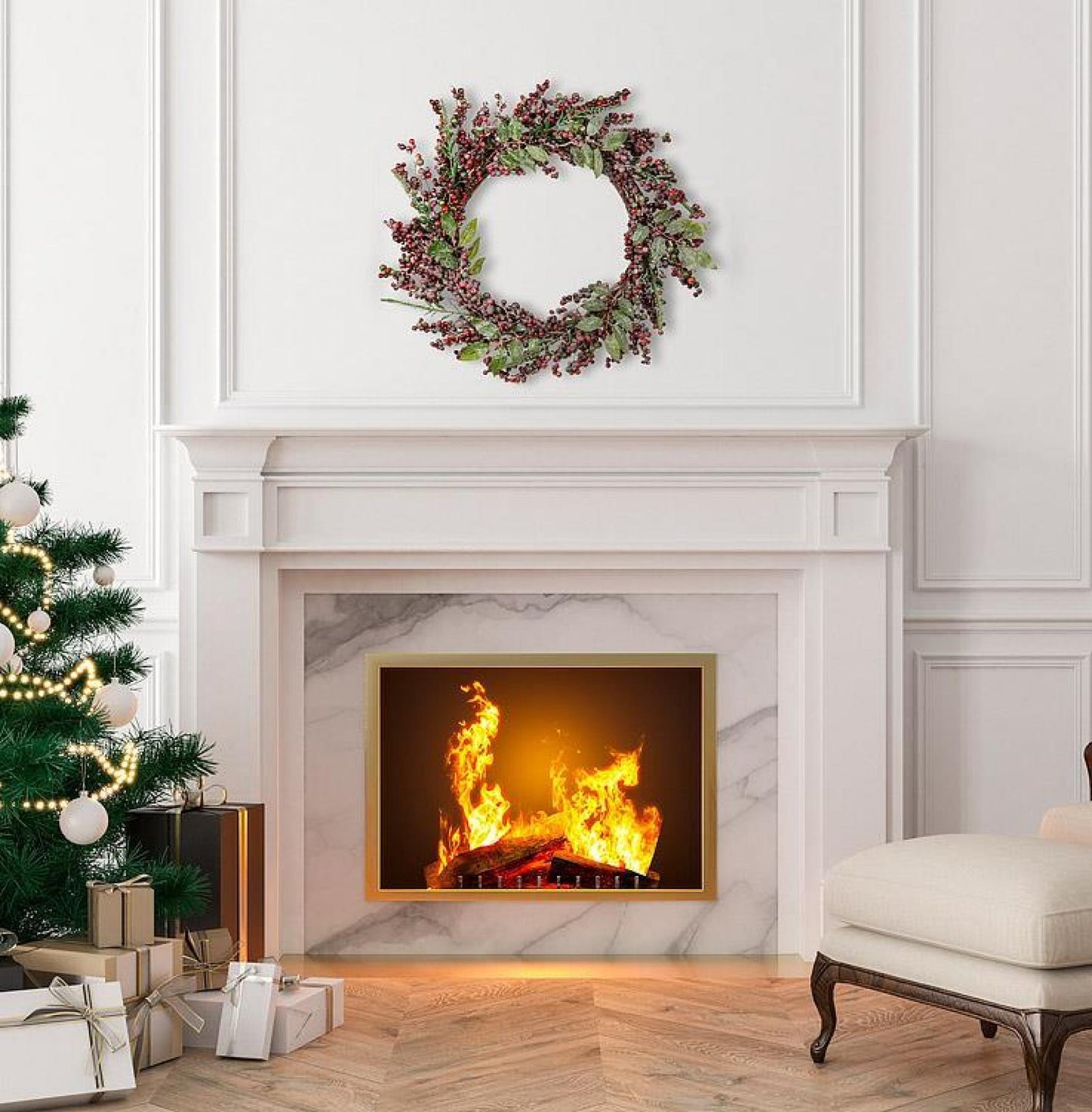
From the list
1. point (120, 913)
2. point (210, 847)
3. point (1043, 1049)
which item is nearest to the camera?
point (1043, 1049)

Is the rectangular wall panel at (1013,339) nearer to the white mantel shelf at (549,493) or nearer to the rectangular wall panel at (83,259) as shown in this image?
the white mantel shelf at (549,493)

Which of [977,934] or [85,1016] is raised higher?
[977,934]

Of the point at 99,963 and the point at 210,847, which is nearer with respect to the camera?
the point at 99,963

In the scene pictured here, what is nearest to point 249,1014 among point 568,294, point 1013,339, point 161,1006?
point 161,1006

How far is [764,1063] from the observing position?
2668 mm

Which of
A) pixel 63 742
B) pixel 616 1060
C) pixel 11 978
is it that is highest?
pixel 63 742

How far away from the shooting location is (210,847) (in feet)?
9.55

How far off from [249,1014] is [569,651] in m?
1.27

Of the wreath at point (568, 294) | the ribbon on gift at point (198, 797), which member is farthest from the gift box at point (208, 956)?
the wreath at point (568, 294)

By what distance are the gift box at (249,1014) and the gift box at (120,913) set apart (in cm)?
21

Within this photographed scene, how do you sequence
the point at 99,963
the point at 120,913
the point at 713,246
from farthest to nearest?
the point at 713,246
the point at 120,913
the point at 99,963

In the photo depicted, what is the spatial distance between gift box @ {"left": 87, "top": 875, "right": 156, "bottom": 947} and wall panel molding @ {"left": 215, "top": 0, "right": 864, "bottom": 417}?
1341 millimetres

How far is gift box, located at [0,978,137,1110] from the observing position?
2371mm

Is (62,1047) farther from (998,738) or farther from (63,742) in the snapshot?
(998,738)
